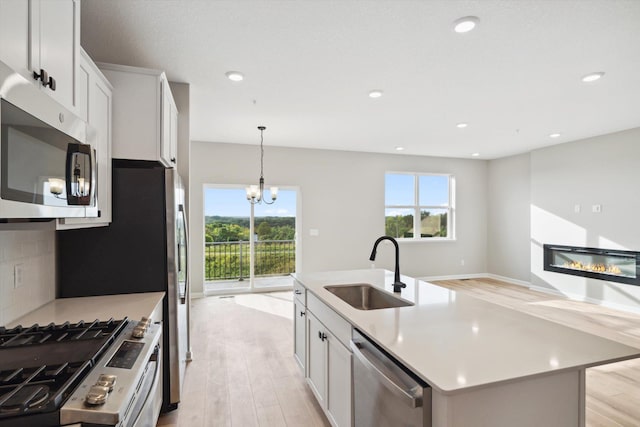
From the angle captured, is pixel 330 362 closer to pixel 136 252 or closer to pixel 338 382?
pixel 338 382

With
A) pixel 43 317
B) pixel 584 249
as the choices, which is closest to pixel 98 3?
pixel 43 317

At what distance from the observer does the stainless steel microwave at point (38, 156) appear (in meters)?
0.92

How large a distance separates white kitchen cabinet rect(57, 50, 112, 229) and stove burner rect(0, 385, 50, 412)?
811 mm

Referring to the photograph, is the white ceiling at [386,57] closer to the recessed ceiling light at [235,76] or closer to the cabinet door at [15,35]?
the recessed ceiling light at [235,76]

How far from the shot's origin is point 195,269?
5.59 meters

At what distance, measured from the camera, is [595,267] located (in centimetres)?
525

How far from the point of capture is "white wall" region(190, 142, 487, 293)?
576 cm

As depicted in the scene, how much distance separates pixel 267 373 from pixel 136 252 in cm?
156

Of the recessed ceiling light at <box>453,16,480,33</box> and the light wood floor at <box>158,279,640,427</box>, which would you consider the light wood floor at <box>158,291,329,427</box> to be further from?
the recessed ceiling light at <box>453,16,480,33</box>

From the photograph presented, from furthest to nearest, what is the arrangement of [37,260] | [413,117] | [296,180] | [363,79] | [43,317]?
[296,180] → [413,117] → [363,79] → [37,260] → [43,317]

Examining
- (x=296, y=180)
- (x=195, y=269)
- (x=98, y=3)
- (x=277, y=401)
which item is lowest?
(x=277, y=401)

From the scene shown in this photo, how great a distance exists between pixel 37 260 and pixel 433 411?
2166mm

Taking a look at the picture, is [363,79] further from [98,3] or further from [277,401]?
[277,401]

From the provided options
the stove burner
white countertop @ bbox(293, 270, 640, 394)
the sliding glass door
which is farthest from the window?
the stove burner
